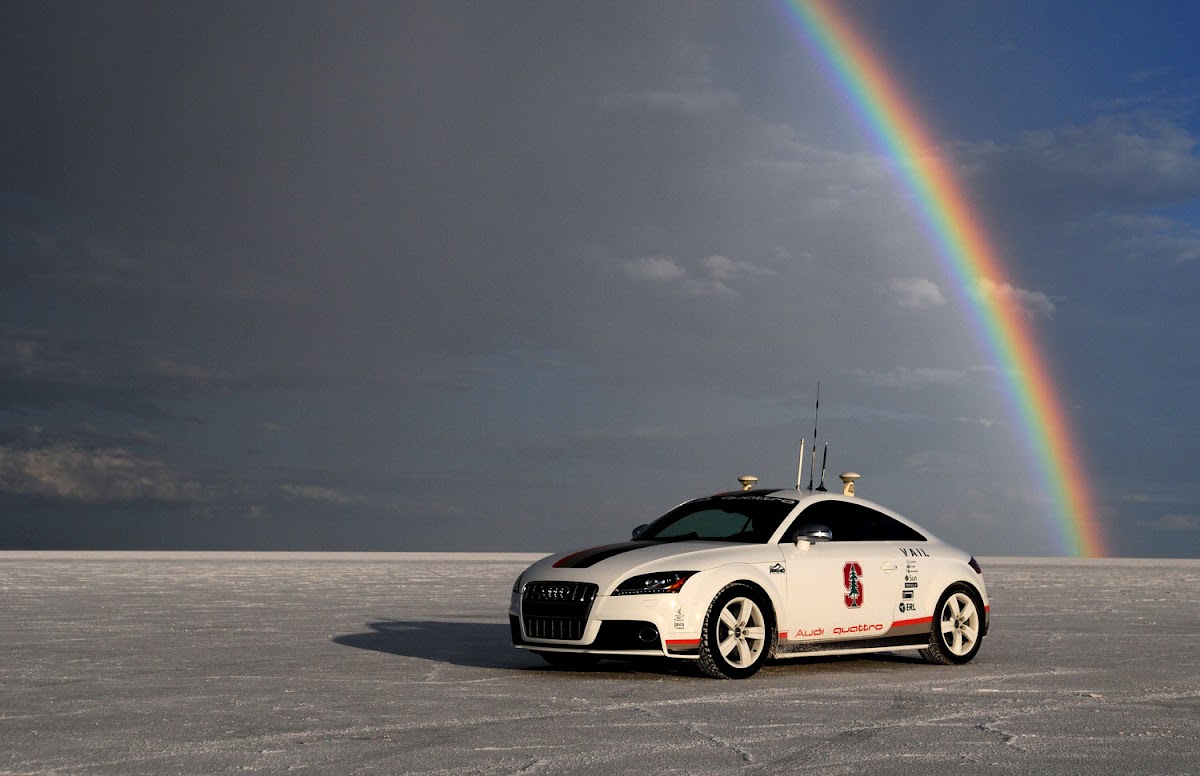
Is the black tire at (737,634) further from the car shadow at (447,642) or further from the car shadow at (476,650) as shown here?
the car shadow at (447,642)

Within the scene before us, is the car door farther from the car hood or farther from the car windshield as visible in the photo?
the car hood

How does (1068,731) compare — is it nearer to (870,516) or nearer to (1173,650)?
(870,516)

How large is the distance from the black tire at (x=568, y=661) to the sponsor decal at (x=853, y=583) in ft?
7.26

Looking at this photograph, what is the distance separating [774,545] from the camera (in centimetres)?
1218

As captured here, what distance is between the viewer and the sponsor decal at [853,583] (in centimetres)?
1241

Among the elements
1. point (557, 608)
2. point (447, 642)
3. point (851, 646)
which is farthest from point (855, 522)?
point (447, 642)

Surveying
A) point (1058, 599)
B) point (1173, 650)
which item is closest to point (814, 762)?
point (1173, 650)

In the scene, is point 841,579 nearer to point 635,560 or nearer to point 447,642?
point 635,560

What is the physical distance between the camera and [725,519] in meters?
12.9

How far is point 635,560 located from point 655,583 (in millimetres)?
340

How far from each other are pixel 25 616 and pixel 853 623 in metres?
11.5

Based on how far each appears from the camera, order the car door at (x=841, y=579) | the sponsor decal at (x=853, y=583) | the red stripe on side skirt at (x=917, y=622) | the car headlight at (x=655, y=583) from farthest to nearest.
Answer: the red stripe on side skirt at (x=917, y=622)
the sponsor decal at (x=853, y=583)
the car door at (x=841, y=579)
the car headlight at (x=655, y=583)

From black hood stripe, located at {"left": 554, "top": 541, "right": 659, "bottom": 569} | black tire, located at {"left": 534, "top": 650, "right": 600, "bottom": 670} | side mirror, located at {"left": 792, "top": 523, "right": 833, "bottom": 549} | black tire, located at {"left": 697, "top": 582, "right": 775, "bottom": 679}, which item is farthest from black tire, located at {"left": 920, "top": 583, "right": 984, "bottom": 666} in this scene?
black tire, located at {"left": 534, "top": 650, "right": 600, "bottom": 670}

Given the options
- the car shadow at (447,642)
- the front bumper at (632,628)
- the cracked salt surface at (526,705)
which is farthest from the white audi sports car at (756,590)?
the car shadow at (447,642)
